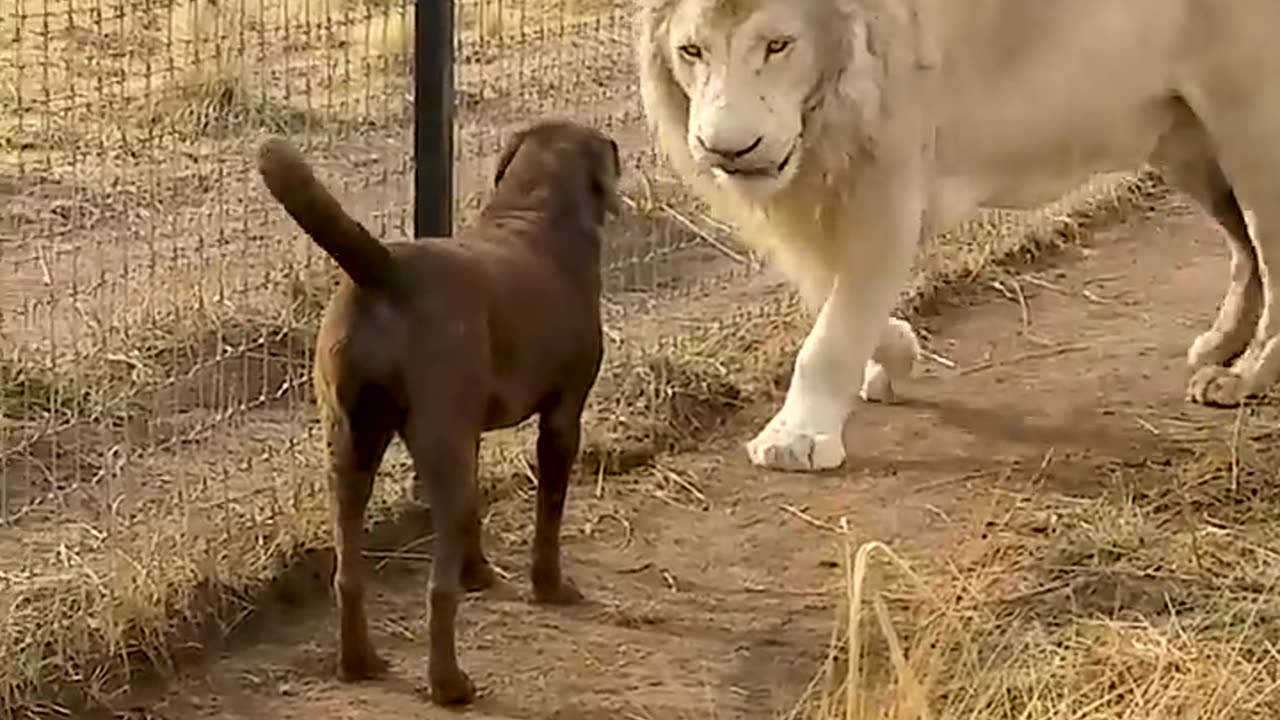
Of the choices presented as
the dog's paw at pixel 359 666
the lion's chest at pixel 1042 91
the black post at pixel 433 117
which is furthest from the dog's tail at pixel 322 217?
the lion's chest at pixel 1042 91

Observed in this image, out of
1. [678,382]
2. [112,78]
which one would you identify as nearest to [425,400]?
[678,382]

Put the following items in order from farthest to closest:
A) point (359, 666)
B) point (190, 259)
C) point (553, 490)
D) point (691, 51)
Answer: point (190, 259), point (691, 51), point (553, 490), point (359, 666)

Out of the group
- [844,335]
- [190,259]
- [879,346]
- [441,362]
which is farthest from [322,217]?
[190,259]

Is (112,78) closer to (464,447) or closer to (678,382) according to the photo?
(678,382)

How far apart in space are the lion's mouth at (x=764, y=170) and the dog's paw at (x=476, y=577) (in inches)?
37.3

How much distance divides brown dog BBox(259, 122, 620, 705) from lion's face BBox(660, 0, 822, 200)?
610 millimetres

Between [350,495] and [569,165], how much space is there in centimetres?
79

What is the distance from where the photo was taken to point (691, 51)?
4.39 m

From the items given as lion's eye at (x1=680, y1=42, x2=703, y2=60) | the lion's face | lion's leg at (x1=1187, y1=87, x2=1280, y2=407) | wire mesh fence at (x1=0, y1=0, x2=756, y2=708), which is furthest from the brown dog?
lion's leg at (x1=1187, y1=87, x2=1280, y2=407)

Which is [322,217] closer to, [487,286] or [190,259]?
[487,286]

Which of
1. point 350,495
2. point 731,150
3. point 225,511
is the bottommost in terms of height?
point 225,511

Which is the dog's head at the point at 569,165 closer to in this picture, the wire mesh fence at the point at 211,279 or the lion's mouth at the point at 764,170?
the lion's mouth at the point at 764,170

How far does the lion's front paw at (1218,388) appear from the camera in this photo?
517 cm

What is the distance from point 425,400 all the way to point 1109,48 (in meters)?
2.26
